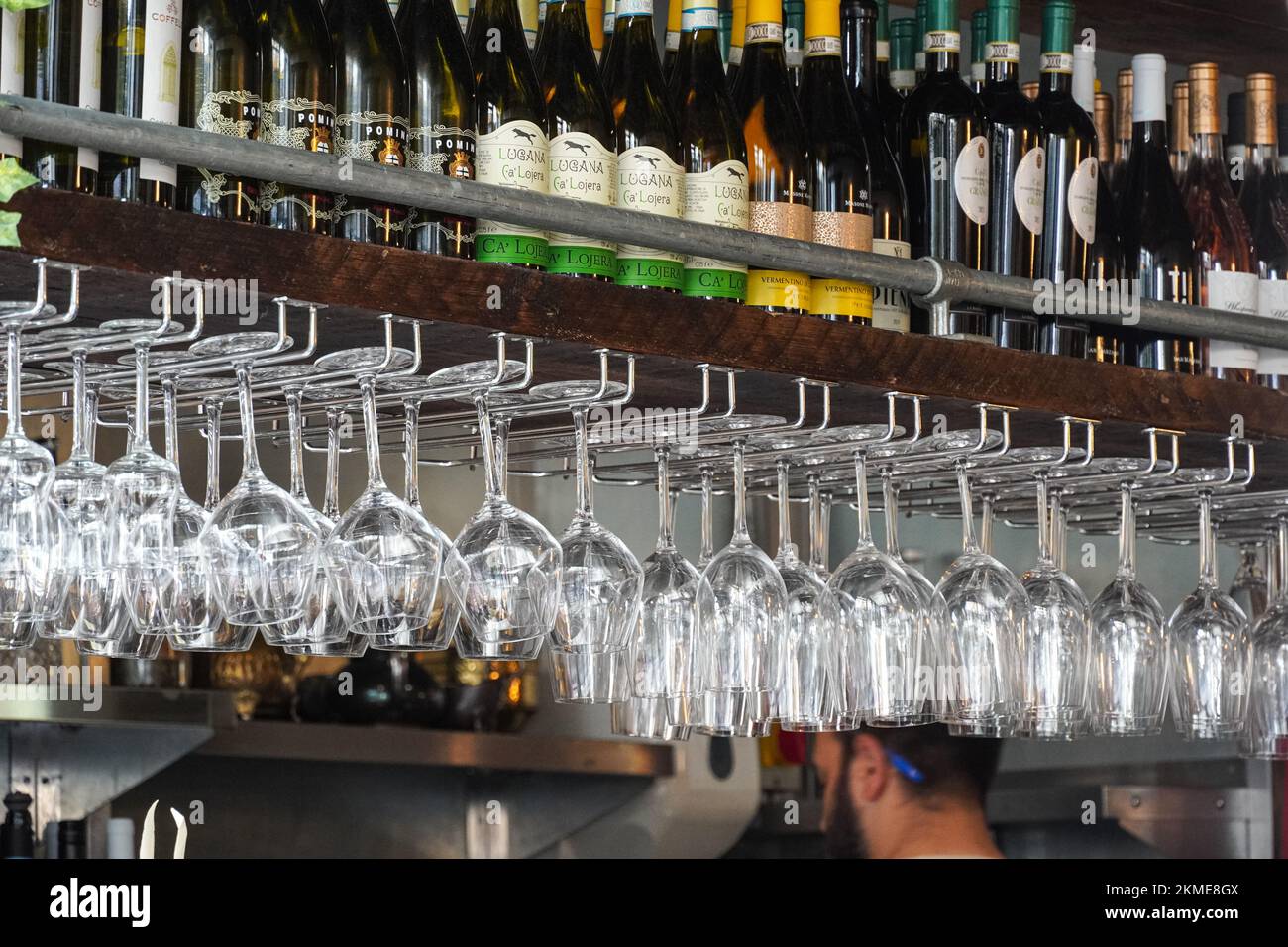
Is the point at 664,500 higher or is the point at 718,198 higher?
the point at 718,198

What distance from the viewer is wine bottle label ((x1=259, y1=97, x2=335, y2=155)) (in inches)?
55.7

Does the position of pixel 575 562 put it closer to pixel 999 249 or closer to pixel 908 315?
pixel 908 315

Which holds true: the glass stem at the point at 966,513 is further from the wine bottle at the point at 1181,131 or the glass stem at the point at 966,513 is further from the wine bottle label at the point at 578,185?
the wine bottle at the point at 1181,131

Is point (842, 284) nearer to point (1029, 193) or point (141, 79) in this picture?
point (1029, 193)

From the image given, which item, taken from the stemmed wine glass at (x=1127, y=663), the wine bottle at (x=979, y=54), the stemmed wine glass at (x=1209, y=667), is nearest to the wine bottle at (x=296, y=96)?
the wine bottle at (x=979, y=54)

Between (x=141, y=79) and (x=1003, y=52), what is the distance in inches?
35.2

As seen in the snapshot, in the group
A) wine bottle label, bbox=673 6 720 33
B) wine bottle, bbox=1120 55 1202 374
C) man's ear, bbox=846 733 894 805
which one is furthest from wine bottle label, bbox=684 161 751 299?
man's ear, bbox=846 733 894 805

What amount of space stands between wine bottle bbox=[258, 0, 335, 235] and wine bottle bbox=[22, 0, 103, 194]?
126 millimetres

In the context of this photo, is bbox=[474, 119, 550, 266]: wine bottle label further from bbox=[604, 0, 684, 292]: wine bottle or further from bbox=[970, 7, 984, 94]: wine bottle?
bbox=[970, 7, 984, 94]: wine bottle

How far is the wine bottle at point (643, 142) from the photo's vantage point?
1.55 m

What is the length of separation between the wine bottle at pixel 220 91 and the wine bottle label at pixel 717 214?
0.36 meters

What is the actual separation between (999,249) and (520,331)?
2.12 ft

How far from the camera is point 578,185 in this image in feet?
4.96

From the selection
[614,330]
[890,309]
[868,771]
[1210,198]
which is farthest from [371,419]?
[868,771]
